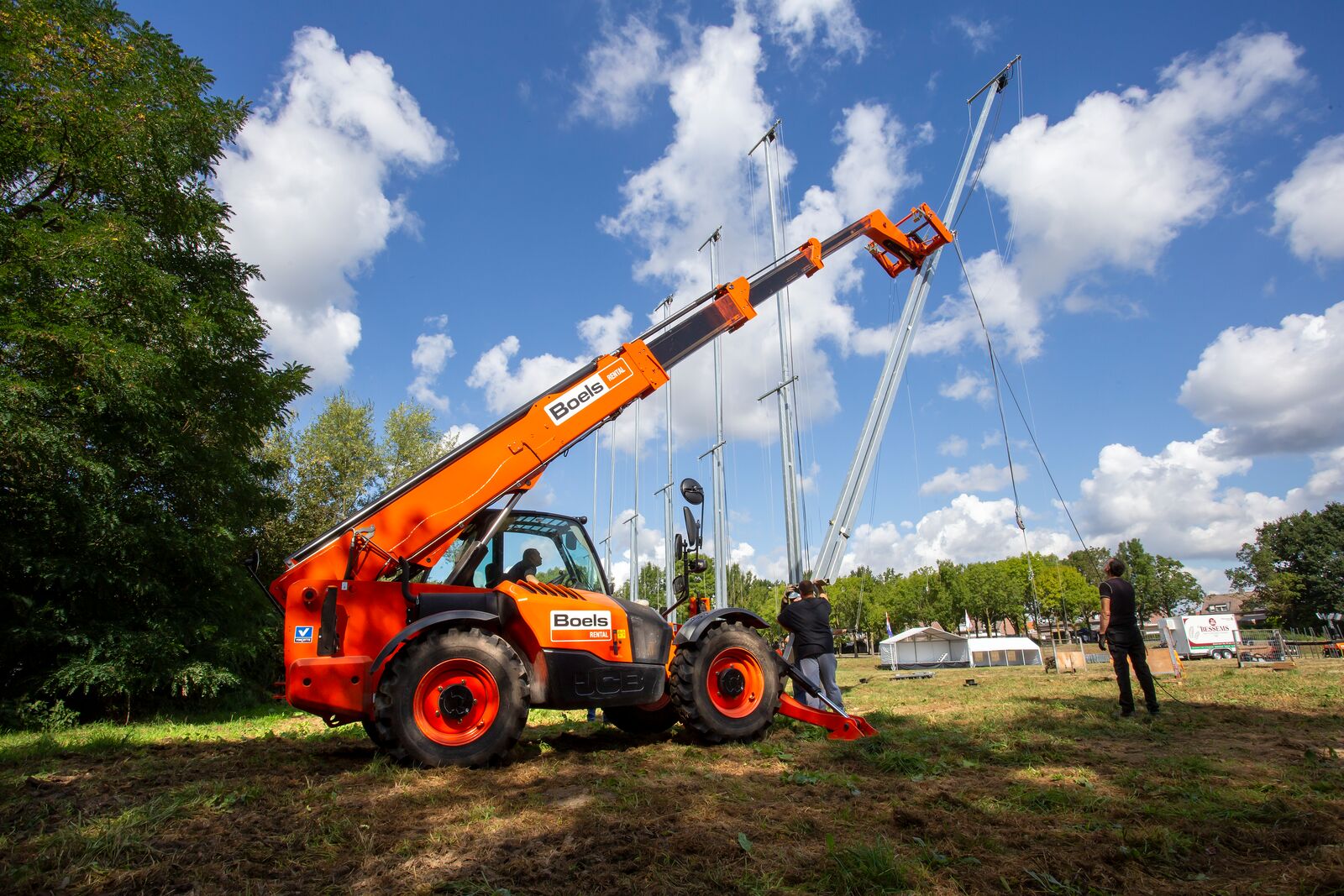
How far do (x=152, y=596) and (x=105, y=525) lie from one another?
1.84 meters

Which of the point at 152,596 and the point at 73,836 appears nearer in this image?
the point at 73,836

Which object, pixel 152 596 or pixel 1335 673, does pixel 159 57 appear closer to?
pixel 152 596

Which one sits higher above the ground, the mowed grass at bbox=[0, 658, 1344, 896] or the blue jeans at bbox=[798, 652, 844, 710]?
the blue jeans at bbox=[798, 652, 844, 710]

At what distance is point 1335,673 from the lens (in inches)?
561

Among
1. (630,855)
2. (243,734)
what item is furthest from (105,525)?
(630,855)

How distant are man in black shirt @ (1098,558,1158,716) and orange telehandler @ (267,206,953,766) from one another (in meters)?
3.68

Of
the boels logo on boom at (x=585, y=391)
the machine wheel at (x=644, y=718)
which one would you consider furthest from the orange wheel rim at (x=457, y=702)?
the boels logo on boom at (x=585, y=391)

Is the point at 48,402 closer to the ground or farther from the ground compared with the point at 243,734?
farther from the ground

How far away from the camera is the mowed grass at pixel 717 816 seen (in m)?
3.38

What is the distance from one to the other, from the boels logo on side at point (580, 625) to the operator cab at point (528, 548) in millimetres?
554

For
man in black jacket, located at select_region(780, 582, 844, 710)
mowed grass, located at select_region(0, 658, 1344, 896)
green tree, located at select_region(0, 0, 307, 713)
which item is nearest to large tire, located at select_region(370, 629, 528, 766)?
mowed grass, located at select_region(0, 658, 1344, 896)

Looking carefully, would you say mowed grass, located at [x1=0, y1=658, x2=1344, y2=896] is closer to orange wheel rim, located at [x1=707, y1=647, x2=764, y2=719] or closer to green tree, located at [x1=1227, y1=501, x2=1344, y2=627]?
orange wheel rim, located at [x1=707, y1=647, x2=764, y2=719]

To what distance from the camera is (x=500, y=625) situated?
6.58 metres

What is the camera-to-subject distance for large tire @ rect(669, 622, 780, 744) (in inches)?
285
